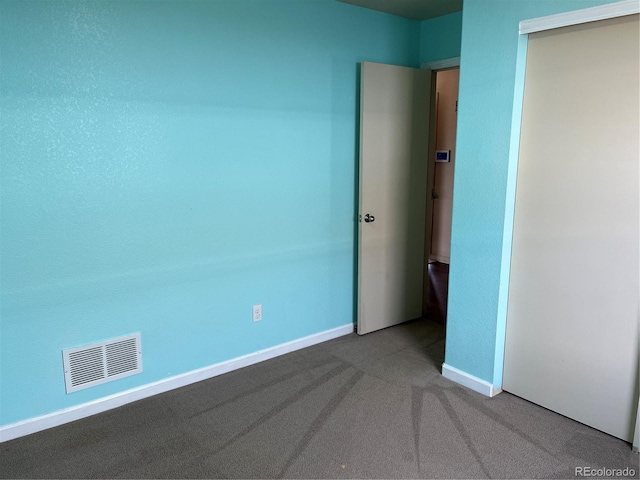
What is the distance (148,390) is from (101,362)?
1.08 ft

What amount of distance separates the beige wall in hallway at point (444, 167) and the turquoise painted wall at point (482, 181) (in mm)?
3008

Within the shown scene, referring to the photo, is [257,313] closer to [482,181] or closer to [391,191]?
[391,191]

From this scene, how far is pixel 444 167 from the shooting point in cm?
586

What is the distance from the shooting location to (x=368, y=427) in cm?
243

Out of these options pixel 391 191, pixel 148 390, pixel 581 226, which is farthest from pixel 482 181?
pixel 148 390

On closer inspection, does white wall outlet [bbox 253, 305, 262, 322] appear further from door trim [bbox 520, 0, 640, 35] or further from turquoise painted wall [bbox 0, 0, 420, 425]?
door trim [bbox 520, 0, 640, 35]

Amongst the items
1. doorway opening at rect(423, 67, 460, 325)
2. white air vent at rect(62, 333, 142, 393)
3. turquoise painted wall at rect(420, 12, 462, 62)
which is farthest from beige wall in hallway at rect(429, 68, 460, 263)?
white air vent at rect(62, 333, 142, 393)

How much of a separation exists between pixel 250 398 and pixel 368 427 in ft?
2.32

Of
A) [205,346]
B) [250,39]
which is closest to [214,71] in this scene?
[250,39]

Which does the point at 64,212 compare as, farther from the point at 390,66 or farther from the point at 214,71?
the point at 390,66

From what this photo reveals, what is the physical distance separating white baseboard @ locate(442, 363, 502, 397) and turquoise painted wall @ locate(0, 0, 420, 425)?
0.96m

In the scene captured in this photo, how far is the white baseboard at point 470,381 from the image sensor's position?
2.77 metres

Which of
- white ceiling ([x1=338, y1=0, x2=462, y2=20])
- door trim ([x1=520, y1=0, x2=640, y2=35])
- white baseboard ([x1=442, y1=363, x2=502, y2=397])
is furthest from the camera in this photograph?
white ceiling ([x1=338, y1=0, x2=462, y2=20])

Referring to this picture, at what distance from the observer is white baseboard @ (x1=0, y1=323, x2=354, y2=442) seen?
2.37 meters
